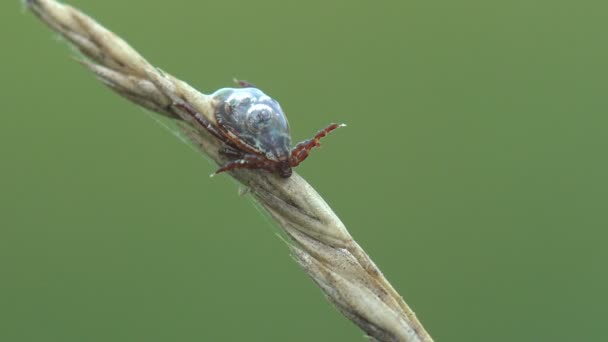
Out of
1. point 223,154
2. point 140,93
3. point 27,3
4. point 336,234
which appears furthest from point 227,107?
point 27,3

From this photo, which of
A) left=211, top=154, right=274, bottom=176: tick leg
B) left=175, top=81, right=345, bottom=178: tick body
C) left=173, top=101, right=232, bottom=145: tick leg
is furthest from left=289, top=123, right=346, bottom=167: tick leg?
left=173, top=101, right=232, bottom=145: tick leg

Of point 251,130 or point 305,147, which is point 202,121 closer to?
point 251,130

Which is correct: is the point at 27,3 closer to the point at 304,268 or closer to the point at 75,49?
the point at 75,49

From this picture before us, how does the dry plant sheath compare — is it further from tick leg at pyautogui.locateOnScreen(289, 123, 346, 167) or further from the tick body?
tick leg at pyautogui.locateOnScreen(289, 123, 346, 167)

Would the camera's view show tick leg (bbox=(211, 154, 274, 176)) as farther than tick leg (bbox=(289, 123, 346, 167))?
No

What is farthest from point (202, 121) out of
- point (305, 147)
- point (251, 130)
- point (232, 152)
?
point (305, 147)
